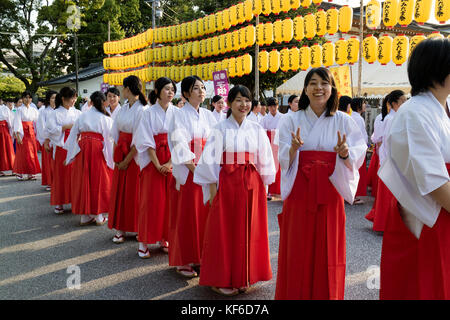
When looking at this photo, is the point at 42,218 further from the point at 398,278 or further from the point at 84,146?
Result: the point at 398,278

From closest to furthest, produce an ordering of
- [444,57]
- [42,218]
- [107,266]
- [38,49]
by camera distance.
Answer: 1. [444,57]
2. [107,266]
3. [42,218]
4. [38,49]

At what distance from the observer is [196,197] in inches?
169

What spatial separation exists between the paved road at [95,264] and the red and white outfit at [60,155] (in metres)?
0.40

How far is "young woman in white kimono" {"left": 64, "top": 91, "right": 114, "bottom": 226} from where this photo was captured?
623 centimetres

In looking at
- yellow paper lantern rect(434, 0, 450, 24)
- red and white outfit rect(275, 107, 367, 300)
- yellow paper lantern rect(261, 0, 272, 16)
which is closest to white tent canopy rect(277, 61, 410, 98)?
yellow paper lantern rect(261, 0, 272, 16)

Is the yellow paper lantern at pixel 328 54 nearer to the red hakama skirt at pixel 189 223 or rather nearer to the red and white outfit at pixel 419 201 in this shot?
the red hakama skirt at pixel 189 223

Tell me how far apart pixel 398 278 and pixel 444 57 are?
4.06ft

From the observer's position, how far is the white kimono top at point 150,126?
4.73 m

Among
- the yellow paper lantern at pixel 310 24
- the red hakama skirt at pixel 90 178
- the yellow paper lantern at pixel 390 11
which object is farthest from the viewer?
the yellow paper lantern at pixel 310 24

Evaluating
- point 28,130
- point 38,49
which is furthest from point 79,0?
point 28,130

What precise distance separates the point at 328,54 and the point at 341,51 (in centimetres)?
41

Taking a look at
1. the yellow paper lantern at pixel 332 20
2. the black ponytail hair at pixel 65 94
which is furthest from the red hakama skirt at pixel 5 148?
the yellow paper lantern at pixel 332 20

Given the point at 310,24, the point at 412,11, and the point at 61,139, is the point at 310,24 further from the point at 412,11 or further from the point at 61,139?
the point at 61,139

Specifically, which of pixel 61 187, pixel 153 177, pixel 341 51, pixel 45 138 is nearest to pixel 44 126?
pixel 45 138
